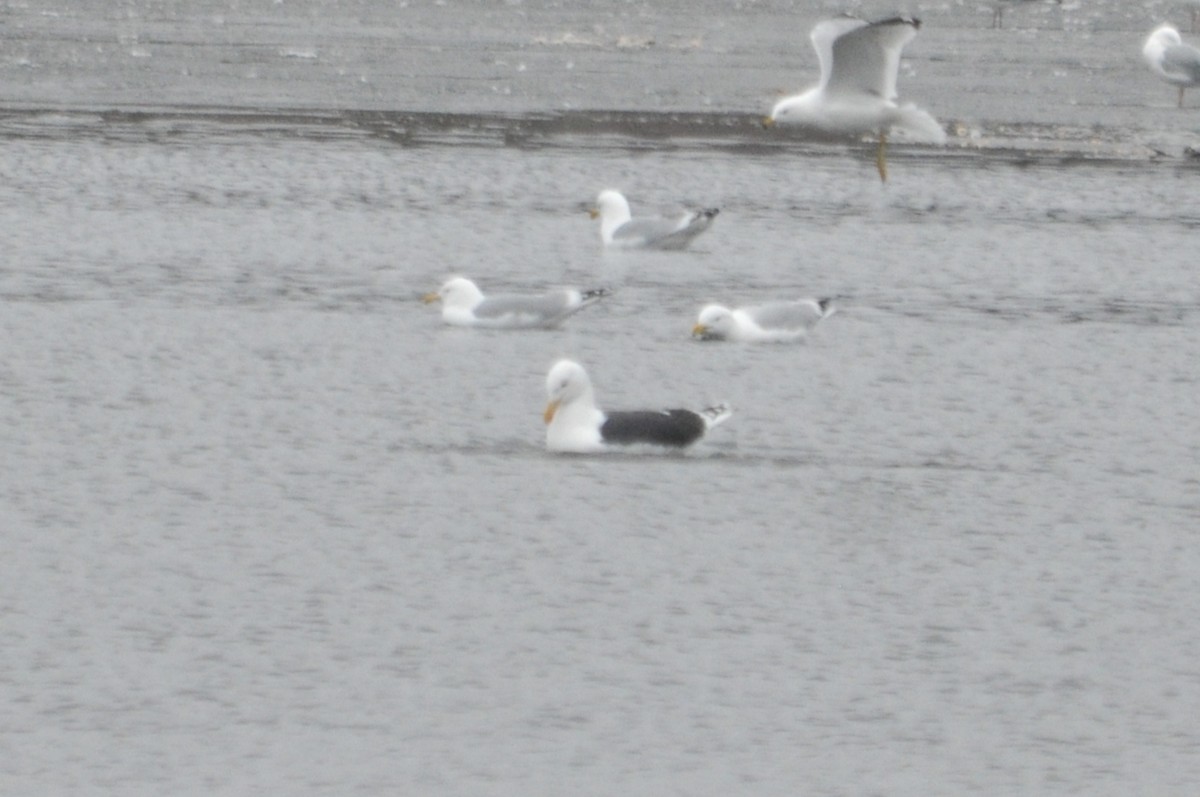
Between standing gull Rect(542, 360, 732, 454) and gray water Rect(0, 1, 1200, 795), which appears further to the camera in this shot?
standing gull Rect(542, 360, 732, 454)

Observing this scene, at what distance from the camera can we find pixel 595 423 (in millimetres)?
11023

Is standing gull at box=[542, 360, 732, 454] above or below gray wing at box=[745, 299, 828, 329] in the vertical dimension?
below

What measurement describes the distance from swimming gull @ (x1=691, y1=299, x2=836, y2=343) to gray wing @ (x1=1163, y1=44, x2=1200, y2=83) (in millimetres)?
15974

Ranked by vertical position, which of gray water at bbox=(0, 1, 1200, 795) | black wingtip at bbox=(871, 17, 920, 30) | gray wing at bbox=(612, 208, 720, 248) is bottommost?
gray water at bbox=(0, 1, 1200, 795)

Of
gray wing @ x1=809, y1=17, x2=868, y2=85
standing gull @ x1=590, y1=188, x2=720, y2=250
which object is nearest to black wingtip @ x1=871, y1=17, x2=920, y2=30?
gray wing @ x1=809, y1=17, x2=868, y2=85

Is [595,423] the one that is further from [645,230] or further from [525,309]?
[645,230]

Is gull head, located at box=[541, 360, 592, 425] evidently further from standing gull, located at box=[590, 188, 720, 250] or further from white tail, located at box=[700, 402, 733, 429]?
standing gull, located at box=[590, 188, 720, 250]

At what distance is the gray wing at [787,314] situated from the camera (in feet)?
45.8

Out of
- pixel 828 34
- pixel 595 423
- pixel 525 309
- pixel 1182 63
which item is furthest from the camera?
pixel 1182 63

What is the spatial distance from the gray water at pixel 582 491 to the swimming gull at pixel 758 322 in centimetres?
12

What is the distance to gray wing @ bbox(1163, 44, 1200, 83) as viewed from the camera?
28.9 meters

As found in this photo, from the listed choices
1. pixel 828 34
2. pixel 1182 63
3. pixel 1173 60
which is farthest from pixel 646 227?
pixel 1173 60

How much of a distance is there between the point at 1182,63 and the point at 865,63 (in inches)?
537

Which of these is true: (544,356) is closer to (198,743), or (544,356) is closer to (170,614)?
(170,614)
